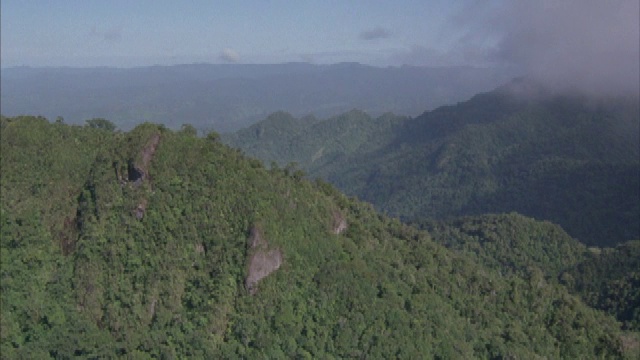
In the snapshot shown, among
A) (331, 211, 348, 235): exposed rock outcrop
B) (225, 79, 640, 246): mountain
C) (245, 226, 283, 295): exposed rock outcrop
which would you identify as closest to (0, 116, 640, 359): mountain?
(245, 226, 283, 295): exposed rock outcrop

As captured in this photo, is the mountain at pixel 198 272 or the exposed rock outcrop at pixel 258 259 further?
the exposed rock outcrop at pixel 258 259

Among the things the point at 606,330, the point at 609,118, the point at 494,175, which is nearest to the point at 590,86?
the point at 609,118

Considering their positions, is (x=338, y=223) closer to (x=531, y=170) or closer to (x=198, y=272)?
(x=198, y=272)

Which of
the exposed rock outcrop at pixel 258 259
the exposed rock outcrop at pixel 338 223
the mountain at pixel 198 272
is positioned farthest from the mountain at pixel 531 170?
the exposed rock outcrop at pixel 258 259

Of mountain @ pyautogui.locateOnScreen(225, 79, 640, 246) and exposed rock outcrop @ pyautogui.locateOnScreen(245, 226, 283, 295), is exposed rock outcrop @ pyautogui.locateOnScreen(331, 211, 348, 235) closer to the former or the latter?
exposed rock outcrop @ pyautogui.locateOnScreen(245, 226, 283, 295)

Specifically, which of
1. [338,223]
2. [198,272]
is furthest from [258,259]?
[338,223]

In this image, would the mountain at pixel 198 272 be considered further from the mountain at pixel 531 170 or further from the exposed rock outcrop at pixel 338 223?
the mountain at pixel 531 170
